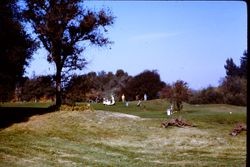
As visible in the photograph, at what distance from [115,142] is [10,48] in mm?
8735

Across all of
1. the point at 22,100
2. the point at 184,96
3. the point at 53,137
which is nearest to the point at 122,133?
the point at 53,137

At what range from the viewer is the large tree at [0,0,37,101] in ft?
77.3

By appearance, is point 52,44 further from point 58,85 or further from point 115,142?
point 115,142

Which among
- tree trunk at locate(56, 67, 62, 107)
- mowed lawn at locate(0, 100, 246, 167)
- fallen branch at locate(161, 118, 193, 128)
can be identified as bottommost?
mowed lawn at locate(0, 100, 246, 167)

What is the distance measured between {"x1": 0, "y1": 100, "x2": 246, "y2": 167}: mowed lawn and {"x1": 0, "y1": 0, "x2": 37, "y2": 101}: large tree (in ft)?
8.68

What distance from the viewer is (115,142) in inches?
824

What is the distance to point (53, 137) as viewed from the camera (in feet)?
69.4

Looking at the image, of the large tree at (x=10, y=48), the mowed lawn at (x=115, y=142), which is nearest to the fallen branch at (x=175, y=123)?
the mowed lawn at (x=115, y=142)

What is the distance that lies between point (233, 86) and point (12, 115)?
177 feet

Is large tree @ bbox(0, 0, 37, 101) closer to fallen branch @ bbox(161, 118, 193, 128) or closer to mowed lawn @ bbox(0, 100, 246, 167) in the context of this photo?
mowed lawn @ bbox(0, 100, 246, 167)

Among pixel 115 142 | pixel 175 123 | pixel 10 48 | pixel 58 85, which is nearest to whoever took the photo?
pixel 115 142

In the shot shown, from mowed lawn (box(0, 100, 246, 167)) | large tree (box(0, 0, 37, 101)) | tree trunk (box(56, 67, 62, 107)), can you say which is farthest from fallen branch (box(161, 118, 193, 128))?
tree trunk (box(56, 67, 62, 107))

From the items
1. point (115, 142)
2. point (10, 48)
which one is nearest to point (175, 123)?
point (115, 142)

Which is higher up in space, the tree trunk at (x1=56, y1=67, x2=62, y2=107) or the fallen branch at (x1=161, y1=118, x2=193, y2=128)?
the tree trunk at (x1=56, y1=67, x2=62, y2=107)
